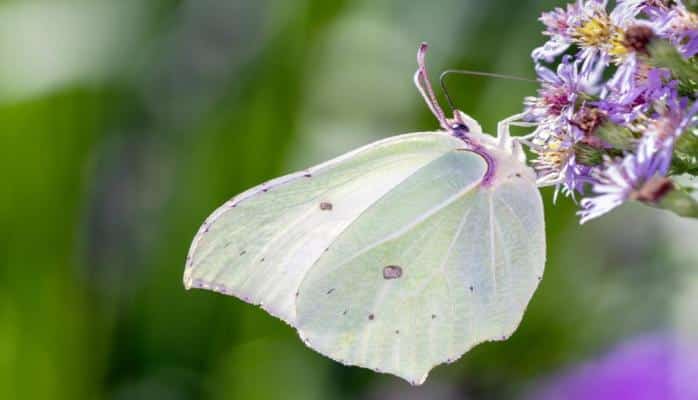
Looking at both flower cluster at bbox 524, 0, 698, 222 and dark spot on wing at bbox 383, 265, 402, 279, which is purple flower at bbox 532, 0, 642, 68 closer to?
flower cluster at bbox 524, 0, 698, 222

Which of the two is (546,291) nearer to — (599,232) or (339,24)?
(599,232)

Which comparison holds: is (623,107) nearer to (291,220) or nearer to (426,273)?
(426,273)

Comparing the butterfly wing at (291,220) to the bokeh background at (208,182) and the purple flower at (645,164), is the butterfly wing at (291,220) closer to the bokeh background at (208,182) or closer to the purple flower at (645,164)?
the purple flower at (645,164)

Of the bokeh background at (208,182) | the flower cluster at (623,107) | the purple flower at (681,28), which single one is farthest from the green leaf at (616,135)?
the bokeh background at (208,182)

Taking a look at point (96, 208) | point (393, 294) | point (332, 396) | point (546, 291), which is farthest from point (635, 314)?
point (96, 208)

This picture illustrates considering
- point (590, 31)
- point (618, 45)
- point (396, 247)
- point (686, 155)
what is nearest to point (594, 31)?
point (590, 31)

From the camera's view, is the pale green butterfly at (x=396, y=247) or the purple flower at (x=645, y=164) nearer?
the purple flower at (x=645, y=164)
